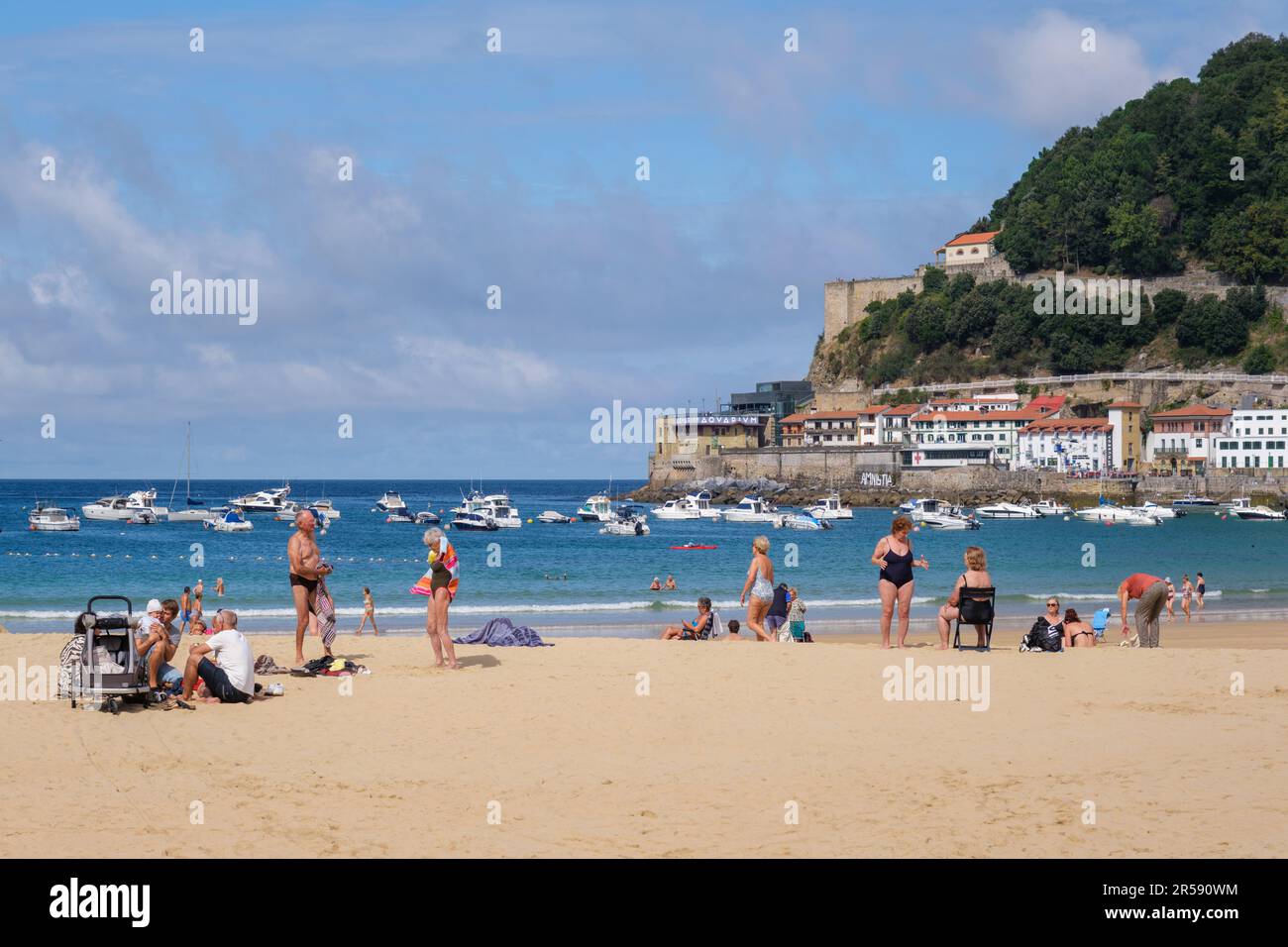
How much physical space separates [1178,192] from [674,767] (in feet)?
397

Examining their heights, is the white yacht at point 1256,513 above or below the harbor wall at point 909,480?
below

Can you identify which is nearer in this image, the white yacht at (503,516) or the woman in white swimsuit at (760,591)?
the woman in white swimsuit at (760,591)

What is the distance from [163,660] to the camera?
12.9 metres

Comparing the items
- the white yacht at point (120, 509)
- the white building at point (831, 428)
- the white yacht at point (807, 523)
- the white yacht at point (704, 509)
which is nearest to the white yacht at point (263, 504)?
the white yacht at point (120, 509)

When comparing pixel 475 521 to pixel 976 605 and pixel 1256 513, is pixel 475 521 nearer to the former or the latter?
pixel 1256 513

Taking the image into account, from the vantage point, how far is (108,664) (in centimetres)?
1222

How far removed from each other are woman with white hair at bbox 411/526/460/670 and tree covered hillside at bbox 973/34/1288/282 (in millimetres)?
112139

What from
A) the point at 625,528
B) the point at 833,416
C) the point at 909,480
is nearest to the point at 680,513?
the point at 625,528

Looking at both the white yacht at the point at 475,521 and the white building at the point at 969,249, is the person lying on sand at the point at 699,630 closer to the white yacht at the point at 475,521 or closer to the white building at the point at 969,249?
the white yacht at the point at 475,521

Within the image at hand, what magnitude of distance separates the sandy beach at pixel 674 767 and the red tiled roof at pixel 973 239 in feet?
399

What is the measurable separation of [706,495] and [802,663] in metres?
102

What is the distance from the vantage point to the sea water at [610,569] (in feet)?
106
